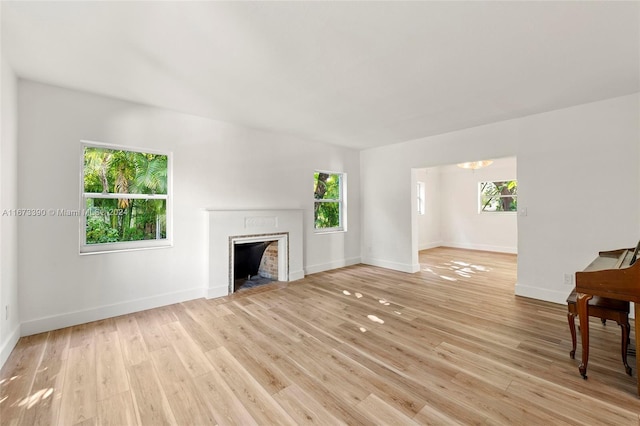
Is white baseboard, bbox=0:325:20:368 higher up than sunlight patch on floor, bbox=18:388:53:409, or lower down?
higher up

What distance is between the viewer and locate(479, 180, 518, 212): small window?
7.45 meters

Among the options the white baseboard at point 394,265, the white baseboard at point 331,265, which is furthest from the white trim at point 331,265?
the white baseboard at point 394,265

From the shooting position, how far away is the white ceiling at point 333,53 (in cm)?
174

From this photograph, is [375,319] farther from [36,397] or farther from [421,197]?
[421,197]

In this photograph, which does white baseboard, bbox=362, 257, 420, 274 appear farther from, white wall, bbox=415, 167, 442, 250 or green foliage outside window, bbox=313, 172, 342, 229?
white wall, bbox=415, 167, 442, 250

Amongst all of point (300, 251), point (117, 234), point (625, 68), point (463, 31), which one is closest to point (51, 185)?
point (117, 234)

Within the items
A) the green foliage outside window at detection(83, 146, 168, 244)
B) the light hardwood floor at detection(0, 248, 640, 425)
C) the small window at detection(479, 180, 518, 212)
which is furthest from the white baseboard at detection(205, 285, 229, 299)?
the small window at detection(479, 180, 518, 212)

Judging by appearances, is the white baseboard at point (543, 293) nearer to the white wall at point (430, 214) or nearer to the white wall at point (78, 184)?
the white wall at point (78, 184)

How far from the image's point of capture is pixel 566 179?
342cm

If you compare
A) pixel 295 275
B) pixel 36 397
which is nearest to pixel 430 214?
pixel 295 275

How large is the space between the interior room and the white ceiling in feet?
0.07

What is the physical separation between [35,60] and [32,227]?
1.60 meters

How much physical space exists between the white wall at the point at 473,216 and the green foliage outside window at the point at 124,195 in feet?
26.4

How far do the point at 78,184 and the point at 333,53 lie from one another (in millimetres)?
3071
